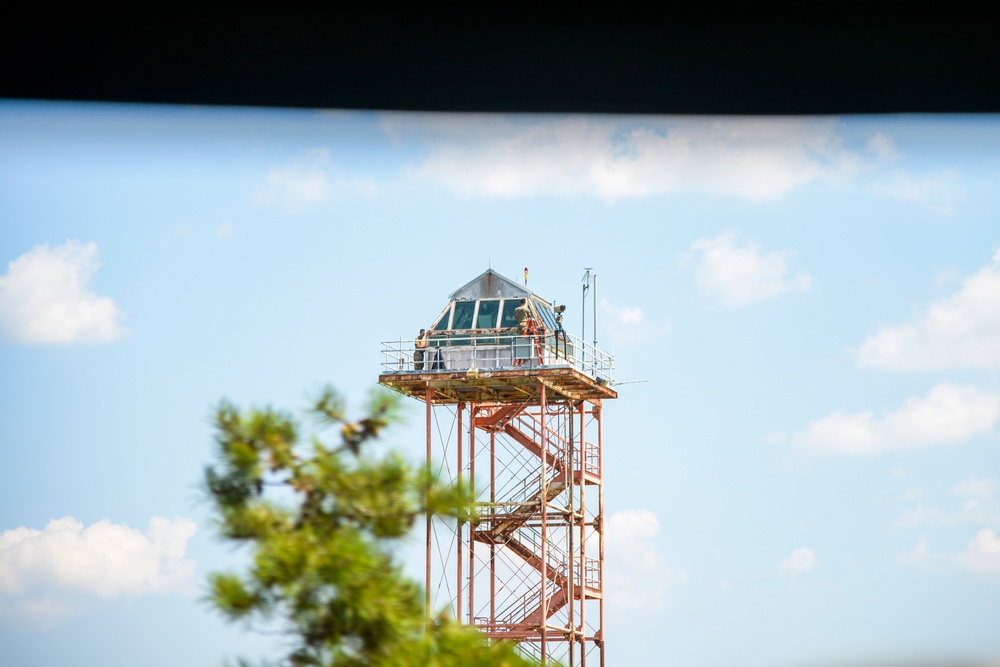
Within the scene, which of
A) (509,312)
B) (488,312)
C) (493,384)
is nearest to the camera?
(493,384)

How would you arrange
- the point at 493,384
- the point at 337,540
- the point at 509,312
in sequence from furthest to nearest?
the point at 509,312
the point at 493,384
the point at 337,540

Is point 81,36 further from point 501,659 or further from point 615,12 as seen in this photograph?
point 501,659

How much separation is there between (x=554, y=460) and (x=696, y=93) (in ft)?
112

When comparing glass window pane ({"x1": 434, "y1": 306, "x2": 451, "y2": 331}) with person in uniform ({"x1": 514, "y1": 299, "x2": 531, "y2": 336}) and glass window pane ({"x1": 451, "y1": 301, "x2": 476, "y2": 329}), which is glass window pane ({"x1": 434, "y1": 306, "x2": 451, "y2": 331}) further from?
person in uniform ({"x1": 514, "y1": 299, "x2": 531, "y2": 336})

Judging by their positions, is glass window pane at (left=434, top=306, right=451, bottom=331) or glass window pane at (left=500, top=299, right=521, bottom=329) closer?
glass window pane at (left=500, top=299, right=521, bottom=329)

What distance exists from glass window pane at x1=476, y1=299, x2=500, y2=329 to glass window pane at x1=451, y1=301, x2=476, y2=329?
234mm

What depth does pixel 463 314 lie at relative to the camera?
45500 mm

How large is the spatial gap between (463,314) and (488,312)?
0.73 meters

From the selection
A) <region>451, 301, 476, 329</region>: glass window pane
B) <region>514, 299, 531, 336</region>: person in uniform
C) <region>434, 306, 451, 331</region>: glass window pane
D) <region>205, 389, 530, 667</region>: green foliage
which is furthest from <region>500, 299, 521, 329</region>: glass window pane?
<region>205, 389, 530, 667</region>: green foliage

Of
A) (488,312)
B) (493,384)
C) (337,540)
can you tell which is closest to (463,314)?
(488,312)

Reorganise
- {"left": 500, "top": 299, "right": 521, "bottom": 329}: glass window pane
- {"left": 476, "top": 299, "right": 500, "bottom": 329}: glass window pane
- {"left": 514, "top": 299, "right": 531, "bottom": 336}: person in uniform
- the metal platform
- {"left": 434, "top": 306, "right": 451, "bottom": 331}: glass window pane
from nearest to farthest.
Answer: the metal platform → {"left": 514, "top": 299, "right": 531, "bottom": 336}: person in uniform → {"left": 500, "top": 299, "right": 521, "bottom": 329}: glass window pane → {"left": 476, "top": 299, "right": 500, "bottom": 329}: glass window pane → {"left": 434, "top": 306, "right": 451, "bottom": 331}: glass window pane

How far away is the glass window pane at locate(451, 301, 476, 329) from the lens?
148 ft

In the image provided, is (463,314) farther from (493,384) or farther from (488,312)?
(493,384)

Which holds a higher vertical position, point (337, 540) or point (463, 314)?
point (463, 314)
